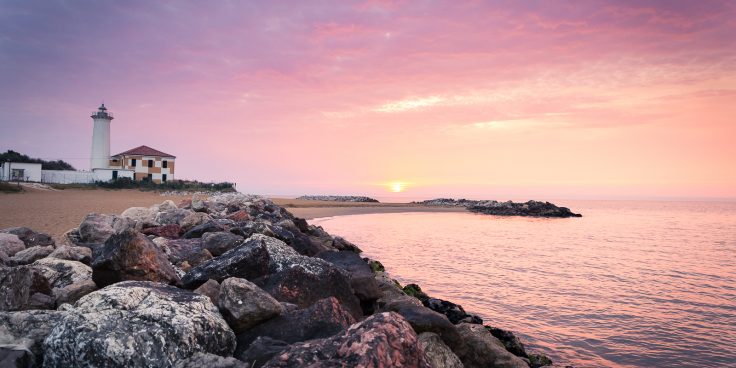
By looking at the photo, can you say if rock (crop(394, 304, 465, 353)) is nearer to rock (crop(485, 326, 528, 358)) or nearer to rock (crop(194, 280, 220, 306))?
rock (crop(485, 326, 528, 358))

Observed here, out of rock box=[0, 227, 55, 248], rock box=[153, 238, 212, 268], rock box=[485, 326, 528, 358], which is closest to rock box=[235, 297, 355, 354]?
rock box=[153, 238, 212, 268]

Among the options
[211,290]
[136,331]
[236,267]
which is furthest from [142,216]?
[136,331]

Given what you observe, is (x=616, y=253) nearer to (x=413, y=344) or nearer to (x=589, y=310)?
(x=589, y=310)

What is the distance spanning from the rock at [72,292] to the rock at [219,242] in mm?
3497

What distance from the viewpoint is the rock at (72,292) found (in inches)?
219

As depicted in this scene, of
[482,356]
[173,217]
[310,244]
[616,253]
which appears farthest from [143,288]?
[616,253]

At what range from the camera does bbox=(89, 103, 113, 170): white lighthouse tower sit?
57.5 m

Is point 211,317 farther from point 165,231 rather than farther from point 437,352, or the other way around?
point 165,231

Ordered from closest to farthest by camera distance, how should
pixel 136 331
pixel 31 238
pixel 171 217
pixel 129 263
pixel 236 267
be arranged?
pixel 136 331
pixel 129 263
pixel 236 267
pixel 31 238
pixel 171 217

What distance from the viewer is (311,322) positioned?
184 inches

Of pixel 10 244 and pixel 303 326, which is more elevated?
pixel 10 244

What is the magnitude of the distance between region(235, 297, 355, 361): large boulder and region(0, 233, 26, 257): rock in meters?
7.03

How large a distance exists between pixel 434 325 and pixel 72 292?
452 centimetres

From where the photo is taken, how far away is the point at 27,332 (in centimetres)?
451
